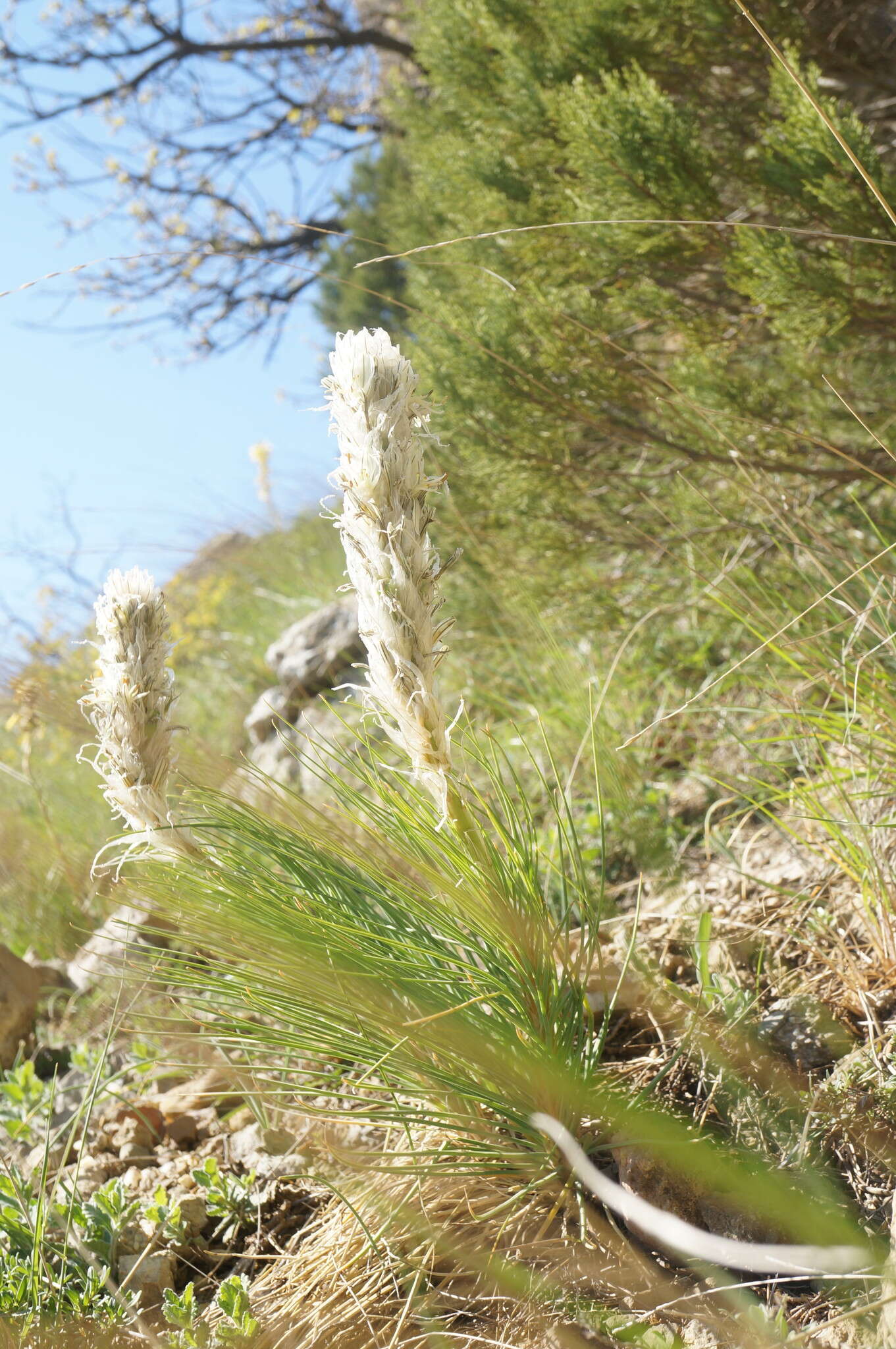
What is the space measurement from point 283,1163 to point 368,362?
162 centimetres

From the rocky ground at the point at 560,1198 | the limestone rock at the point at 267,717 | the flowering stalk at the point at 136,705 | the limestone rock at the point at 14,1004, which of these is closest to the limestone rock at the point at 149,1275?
the rocky ground at the point at 560,1198

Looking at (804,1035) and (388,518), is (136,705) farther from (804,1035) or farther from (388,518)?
(804,1035)

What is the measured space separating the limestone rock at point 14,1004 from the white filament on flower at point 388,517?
2298 millimetres

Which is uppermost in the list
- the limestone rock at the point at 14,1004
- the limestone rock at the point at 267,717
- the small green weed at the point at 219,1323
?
the limestone rock at the point at 267,717

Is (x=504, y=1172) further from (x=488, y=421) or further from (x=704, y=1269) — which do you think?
(x=488, y=421)

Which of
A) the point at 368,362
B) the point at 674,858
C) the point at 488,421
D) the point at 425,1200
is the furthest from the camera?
the point at 488,421

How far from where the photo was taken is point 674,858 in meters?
2.62

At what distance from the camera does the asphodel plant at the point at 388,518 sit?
1.21 meters

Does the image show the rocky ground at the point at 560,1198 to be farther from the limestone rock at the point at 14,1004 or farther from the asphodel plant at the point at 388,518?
the limestone rock at the point at 14,1004

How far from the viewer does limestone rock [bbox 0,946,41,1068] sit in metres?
2.90

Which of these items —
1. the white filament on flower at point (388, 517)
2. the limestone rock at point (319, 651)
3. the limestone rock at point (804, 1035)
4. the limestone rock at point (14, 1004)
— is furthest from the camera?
the limestone rock at point (319, 651)

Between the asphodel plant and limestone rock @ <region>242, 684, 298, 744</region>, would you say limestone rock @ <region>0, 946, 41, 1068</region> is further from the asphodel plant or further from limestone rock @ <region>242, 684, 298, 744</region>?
the asphodel plant

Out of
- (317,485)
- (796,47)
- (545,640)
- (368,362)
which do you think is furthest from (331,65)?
(368,362)

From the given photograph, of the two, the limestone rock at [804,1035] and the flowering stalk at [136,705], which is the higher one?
the flowering stalk at [136,705]
